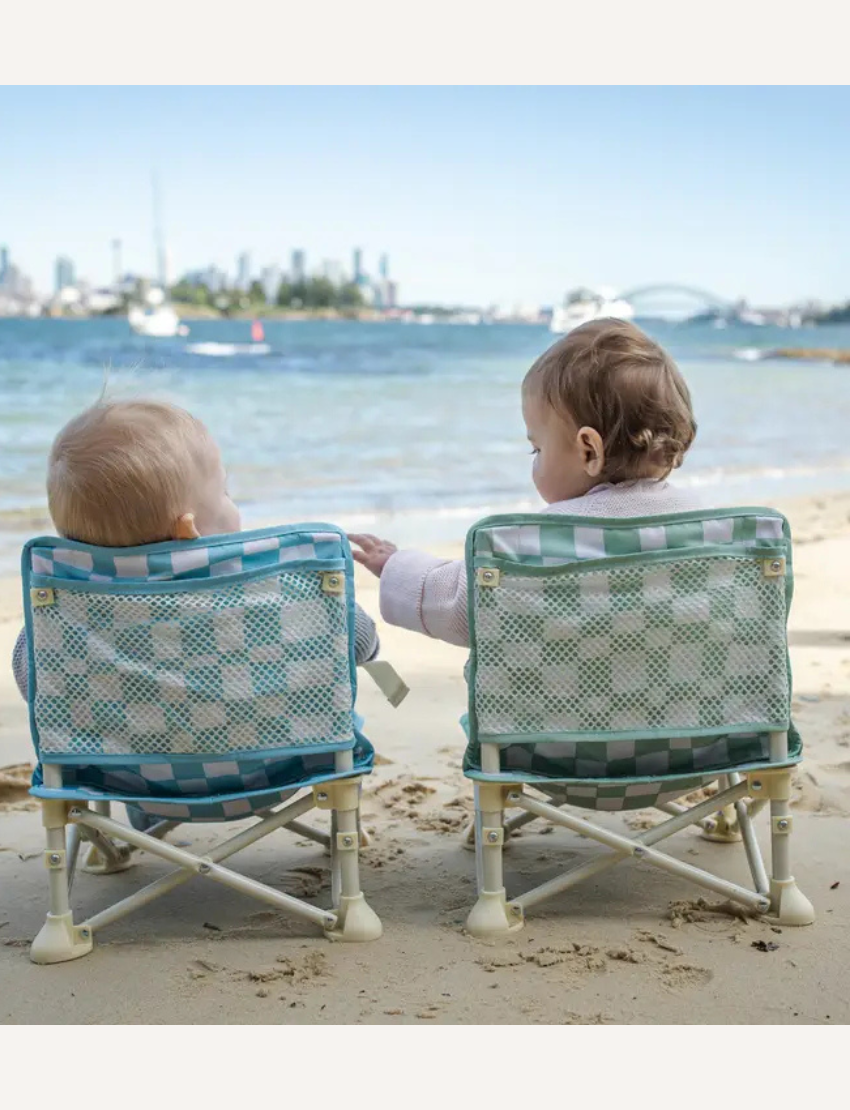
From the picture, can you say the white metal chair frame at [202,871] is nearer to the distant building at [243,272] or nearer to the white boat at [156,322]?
the white boat at [156,322]

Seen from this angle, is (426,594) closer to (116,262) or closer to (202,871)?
(202,871)

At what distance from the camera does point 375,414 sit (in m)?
15.9

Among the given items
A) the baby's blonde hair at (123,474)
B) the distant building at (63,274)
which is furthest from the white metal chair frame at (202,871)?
the distant building at (63,274)

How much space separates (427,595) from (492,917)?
666 mm

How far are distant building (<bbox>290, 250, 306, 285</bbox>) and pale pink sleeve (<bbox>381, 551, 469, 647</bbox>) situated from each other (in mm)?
32035

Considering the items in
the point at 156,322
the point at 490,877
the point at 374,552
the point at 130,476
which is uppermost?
the point at 130,476

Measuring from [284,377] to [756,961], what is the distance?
18.0 m

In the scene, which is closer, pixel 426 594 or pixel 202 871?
pixel 202 871

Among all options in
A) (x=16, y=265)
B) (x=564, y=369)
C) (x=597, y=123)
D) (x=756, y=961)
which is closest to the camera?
(x=756, y=961)

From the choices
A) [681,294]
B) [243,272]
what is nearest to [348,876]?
[243,272]

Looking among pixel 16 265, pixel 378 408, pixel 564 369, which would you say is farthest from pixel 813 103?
pixel 564 369

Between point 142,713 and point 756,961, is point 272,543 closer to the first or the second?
point 142,713

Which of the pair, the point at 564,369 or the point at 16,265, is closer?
the point at 564,369

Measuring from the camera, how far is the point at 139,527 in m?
2.48
